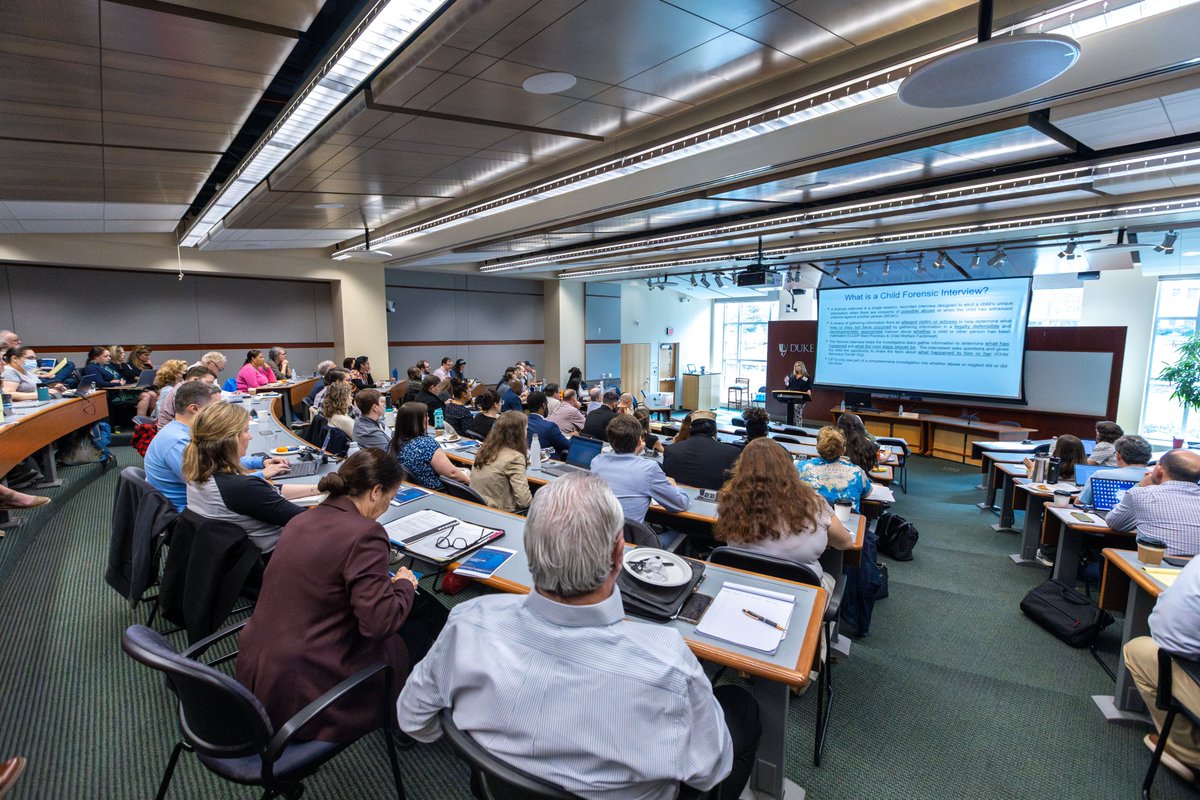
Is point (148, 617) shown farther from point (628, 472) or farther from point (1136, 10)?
point (1136, 10)

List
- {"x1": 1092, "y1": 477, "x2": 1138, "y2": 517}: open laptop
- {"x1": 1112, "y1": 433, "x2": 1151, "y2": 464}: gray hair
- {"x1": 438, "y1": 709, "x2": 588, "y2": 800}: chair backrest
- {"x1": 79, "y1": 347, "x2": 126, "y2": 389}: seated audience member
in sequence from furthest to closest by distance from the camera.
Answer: {"x1": 79, "y1": 347, "x2": 126, "y2": 389}: seated audience member → {"x1": 1112, "y1": 433, "x2": 1151, "y2": 464}: gray hair → {"x1": 1092, "y1": 477, "x2": 1138, "y2": 517}: open laptop → {"x1": 438, "y1": 709, "x2": 588, "y2": 800}: chair backrest

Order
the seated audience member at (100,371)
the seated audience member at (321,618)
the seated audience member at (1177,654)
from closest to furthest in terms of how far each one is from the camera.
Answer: the seated audience member at (321,618) < the seated audience member at (1177,654) < the seated audience member at (100,371)

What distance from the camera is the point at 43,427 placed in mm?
4859

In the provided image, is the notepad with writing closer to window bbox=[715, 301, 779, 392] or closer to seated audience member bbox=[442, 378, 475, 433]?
seated audience member bbox=[442, 378, 475, 433]

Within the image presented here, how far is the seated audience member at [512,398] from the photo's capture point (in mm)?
6770

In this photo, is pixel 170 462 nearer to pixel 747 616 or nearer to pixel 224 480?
pixel 224 480

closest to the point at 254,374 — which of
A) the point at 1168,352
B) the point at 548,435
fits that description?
the point at 548,435

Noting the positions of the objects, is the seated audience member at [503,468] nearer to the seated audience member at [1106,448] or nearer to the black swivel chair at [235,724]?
the black swivel chair at [235,724]

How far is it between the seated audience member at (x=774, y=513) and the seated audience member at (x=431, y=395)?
13.6 ft

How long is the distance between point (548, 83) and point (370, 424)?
9.33 feet

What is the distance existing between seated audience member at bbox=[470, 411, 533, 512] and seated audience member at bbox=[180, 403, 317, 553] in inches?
45.9

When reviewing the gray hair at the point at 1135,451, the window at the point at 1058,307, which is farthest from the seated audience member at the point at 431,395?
the window at the point at 1058,307

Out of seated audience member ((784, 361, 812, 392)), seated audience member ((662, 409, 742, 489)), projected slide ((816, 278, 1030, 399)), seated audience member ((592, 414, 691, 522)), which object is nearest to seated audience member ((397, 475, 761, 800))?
seated audience member ((592, 414, 691, 522))

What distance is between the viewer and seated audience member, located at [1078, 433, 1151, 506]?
12.1 feet
